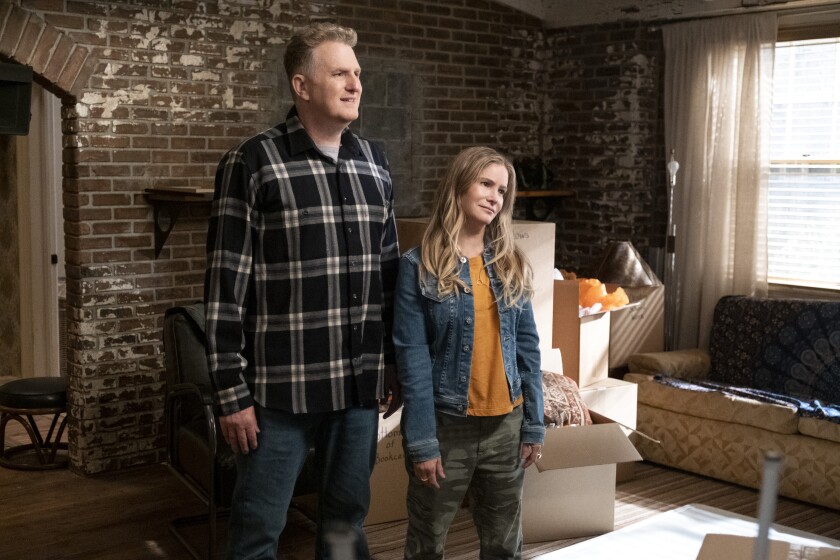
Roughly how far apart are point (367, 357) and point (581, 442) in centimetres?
133

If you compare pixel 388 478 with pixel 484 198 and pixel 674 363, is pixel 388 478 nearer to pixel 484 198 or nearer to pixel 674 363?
pixel 484 198

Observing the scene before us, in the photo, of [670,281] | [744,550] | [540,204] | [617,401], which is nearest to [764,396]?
[617,401]

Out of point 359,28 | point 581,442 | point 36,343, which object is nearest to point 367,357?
point 581,442

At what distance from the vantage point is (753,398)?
4316 mm

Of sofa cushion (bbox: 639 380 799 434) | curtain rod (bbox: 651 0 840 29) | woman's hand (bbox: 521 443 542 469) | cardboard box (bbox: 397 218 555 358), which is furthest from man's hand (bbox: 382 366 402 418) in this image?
curtain rod (bbox: 651 0 840 29)

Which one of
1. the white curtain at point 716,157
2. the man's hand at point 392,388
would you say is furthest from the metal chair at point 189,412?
the white curtain at point 716,157

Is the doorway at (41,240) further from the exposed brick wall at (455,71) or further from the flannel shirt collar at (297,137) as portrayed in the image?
the flannel shirt collar at (297,137)

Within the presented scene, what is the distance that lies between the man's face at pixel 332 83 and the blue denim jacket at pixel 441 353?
0.43 m

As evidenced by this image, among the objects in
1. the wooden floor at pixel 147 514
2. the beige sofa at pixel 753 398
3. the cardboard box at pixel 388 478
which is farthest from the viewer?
the beige sofa at pixel 753 398

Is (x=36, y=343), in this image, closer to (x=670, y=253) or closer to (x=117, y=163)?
(x=117, y=163)

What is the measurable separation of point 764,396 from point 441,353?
2.52 metres

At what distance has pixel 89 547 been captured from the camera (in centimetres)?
346

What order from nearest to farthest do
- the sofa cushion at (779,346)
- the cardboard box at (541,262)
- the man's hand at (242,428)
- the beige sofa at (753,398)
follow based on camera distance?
the man's hand at (242,428)
the cardboard box at (541,262)
the beige sofa at (753,398)
the sofa cushion at (779,346)

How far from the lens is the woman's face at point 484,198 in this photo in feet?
7.91
